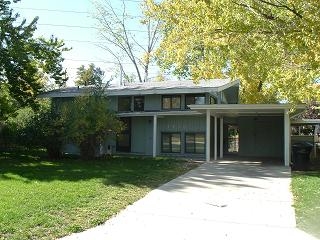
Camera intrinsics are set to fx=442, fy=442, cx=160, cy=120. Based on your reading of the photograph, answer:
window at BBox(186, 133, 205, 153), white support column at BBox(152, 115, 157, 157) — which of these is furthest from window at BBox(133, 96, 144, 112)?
window at BBox(186, 133, 205, 153)

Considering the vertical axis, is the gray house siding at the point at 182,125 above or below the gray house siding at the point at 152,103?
below

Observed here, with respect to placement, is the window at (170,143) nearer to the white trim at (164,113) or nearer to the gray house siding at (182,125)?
the gray house siding at (182,125)

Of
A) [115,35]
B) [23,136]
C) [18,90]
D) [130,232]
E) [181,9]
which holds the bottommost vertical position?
[130,232]

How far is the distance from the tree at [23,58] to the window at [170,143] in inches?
299

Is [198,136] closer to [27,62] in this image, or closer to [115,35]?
[27,62]

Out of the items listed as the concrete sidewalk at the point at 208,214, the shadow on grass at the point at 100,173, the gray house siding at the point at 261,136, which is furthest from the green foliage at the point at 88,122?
the gray house siding at the point at 261,136

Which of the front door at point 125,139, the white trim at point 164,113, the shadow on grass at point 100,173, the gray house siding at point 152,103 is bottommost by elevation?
the shadow on grass at point 100,173

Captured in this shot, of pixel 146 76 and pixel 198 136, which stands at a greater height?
pixel 146 76

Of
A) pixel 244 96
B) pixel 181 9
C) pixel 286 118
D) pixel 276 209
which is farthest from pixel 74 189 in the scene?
pixel 244 96

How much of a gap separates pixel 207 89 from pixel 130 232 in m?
16.6

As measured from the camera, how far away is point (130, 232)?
782 centimetres

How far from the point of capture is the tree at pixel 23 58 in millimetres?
22344

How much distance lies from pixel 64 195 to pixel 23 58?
1353cm

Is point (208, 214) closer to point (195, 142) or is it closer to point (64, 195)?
point (64, 195)
